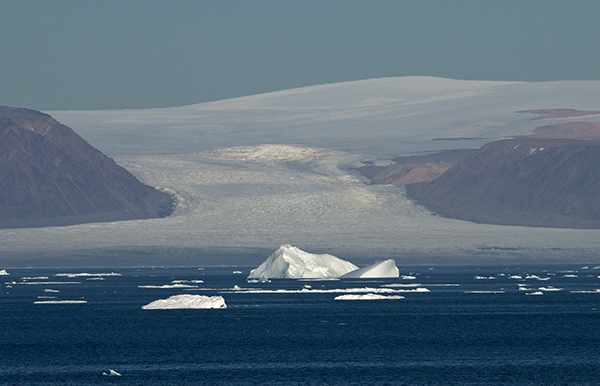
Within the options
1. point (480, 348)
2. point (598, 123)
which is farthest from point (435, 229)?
point (480, 348)

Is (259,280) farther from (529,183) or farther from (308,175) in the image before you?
(529,183)

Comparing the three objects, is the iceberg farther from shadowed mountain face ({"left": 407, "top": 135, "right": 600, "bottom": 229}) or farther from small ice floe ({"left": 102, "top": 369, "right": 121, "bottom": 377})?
shadowed mountain face ({"left": 407, "top": 135, "right": 600, "bottom": 229})

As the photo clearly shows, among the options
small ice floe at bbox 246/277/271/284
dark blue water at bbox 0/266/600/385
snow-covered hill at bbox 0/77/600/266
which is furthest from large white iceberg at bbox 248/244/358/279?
snow-covered hill at bbox 0/77/600/266

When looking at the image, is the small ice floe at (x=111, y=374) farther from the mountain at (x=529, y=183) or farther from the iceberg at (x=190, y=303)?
the mountain at (x=529, y=183)

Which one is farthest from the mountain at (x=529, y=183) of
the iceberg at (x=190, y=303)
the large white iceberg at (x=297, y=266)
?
the iceberg at (x=190, y=303)

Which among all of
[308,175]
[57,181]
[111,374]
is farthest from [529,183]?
[111,374]

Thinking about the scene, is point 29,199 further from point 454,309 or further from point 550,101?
point 454,309
